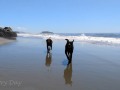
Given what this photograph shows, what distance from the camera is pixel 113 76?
30.9ft

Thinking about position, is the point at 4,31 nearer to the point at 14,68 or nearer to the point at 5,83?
the point at 14,68

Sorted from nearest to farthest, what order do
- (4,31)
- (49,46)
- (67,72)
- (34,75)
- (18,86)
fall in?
A: (18,86)
(34,75)
(67,72)
(49,46)
(4,31)

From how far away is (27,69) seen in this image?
1007 cm

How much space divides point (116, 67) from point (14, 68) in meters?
4.97

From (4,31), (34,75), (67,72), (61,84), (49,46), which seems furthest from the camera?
(4,31)

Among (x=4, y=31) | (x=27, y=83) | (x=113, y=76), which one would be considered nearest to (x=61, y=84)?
(x=27, y=83)

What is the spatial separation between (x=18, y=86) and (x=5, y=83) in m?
0.52

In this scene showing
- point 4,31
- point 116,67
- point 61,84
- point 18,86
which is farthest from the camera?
point 4,31

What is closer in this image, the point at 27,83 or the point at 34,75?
the point at 27,83

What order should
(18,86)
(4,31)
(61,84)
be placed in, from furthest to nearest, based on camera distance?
1. (4,31)
2. (61,84)
3. (18,86)

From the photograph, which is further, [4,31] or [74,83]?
[4,31]

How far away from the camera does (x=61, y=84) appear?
25.9ft

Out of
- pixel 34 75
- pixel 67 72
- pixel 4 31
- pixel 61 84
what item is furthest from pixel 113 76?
pixel 4 31

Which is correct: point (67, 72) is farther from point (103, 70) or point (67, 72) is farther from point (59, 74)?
point (103, 70)
